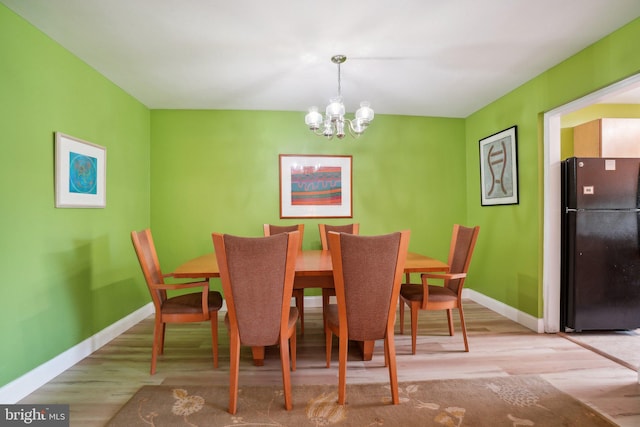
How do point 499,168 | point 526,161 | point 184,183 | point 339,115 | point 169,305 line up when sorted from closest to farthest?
point 169,305
point 339,115
point 526,161
point 499,168
point 184,183

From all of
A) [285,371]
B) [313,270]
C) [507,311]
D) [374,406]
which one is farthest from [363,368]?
[507,311]

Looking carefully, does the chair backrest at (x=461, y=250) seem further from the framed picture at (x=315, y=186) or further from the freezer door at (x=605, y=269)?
the framed picture at (x=315, y=186)

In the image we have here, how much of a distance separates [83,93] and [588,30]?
390cm

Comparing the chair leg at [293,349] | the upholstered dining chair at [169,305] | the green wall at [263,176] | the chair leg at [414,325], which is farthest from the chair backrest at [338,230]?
the upholstered dining chair at [169,305]

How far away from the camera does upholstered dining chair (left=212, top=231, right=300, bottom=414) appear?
1.75m

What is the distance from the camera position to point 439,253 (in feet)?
13.6

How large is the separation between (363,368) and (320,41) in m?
2.43

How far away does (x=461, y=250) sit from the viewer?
2.67 metres

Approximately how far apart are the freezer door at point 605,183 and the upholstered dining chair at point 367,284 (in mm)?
2133

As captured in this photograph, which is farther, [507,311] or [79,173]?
[507,311]

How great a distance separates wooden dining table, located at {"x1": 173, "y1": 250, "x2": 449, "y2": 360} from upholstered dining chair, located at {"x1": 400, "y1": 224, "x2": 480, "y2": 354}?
17 centimetres

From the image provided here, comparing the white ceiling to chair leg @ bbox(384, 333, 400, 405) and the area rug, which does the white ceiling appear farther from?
the area rug

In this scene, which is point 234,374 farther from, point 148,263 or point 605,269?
point 605,269

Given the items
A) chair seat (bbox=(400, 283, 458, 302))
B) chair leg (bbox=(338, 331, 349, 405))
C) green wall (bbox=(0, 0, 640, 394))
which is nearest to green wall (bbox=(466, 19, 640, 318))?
green wall (bbox=(0, 0, 640, 394))
